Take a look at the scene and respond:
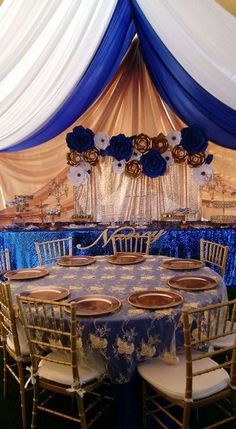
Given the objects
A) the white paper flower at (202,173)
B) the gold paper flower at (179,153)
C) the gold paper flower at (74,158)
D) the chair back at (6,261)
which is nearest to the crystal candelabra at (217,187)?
the white paper flower at (202,173)

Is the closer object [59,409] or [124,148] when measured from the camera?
[59,409]

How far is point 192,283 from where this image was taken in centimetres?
208

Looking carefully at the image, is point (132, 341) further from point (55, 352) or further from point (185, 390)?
point (55, 352)

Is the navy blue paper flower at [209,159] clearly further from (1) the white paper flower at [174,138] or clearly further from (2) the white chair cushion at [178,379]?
(2) the white chair cushion at [178,379]

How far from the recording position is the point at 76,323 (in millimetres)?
1675

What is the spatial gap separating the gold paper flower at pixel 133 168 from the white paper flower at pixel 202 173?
60 cm

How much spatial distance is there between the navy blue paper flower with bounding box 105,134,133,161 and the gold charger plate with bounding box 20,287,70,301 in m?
2.45

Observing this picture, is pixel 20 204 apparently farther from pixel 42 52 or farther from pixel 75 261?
pixel 42 52

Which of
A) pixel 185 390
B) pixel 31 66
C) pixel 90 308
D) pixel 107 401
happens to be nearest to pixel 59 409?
pixel 107 401

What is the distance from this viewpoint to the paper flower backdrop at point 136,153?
424 cm

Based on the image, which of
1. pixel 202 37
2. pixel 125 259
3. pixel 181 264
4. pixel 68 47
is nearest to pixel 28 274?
pixel 125 259

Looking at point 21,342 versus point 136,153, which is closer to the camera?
point 21,342

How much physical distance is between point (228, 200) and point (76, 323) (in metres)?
3.30

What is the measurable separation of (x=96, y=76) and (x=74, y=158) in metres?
1.01
